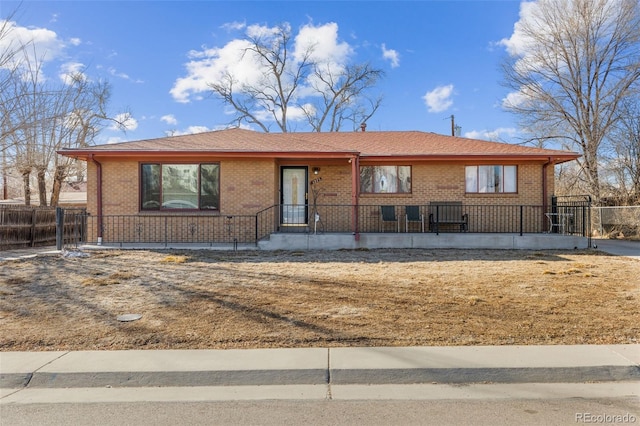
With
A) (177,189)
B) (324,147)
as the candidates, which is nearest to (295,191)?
(324,147)

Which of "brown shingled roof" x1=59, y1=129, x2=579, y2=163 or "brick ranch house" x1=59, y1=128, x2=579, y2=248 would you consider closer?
"brown shingled roof" x1=59, y1=129, x2=579, y2=163

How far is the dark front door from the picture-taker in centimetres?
1480

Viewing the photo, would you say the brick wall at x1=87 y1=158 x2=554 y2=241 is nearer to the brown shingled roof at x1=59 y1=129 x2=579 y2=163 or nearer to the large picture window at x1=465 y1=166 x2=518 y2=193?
the large picture window at x1=465 y1=166 x2=518 y2=193

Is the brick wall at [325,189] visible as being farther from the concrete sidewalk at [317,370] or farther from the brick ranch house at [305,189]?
the concrete sidewalk at [317,370]

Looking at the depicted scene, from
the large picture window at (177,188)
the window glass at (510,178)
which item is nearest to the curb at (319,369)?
the large picture window at (177,188)

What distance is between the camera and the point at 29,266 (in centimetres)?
989

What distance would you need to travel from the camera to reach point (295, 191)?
585 inches

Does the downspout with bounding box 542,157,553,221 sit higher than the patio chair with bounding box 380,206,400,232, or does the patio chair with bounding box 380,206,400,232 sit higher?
the downspout with bounding box 542,157,553,221

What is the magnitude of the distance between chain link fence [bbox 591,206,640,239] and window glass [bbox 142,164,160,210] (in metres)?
18.6

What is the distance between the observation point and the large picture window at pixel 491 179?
14570mm

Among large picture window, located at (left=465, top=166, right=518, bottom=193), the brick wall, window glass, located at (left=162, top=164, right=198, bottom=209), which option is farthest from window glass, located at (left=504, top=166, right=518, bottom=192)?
window glass, located at (left=162, top=164, right=198, bottom=209)

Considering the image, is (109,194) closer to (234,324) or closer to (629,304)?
(234,324)

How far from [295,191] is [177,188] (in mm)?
3971

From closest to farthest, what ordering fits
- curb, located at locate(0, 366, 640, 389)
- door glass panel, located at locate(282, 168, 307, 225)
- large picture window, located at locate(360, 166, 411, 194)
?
curb, located at locate(0, 366, 640, 389), large picture window, located at locate(360, 166, 411, 194), door glass panel, located at locate(282, 168, 307, 225)
